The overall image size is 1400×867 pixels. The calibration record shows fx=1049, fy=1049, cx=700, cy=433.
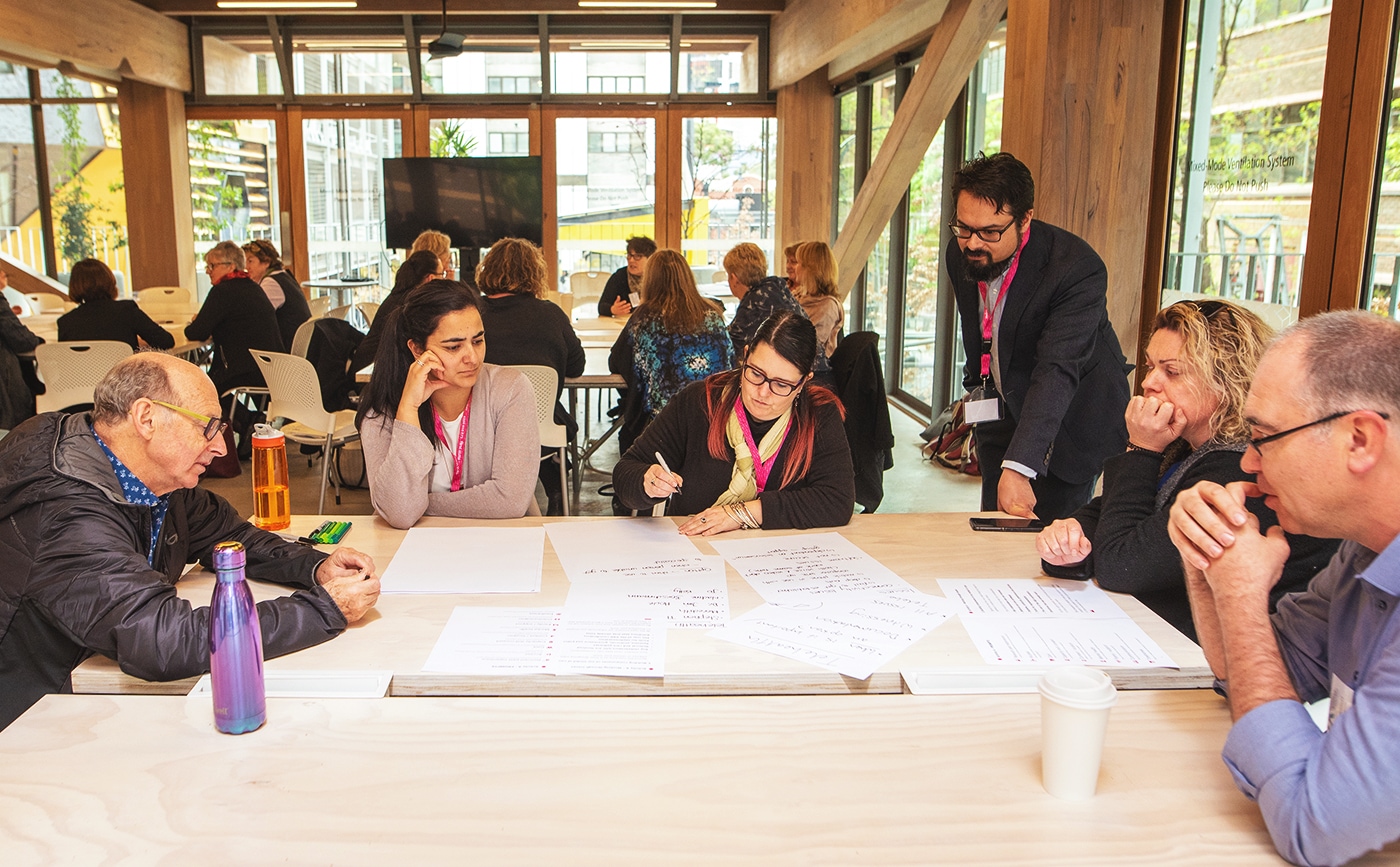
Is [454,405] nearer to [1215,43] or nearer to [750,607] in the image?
[750,607]

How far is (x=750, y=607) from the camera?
1.93m

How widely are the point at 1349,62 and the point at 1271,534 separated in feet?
7.27

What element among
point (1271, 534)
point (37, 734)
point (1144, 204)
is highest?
point (1144, 204)

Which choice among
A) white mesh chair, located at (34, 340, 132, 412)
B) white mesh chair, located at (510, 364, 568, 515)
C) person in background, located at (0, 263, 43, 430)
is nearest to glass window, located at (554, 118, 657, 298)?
person in background, located at (0, 263, 43, 430)

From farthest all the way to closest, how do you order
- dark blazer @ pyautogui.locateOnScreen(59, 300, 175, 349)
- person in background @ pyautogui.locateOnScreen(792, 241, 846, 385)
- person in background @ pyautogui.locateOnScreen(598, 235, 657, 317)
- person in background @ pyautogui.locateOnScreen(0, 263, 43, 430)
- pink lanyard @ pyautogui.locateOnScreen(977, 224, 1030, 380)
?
1. person in background @ pyautogui.locateOnScreen(598, 235, 657, 317)
2. dark blazer @ pyautogui.locateOnScreen(59, 300, 175, 349)
3. person in background @ pyautogui.locateOnScreen(0, 263, 43, 430)
4. person in background @ pyautogui.locateOnScreen(792, 241, 846, 385)
5. pink lanyard @ pyautogui.locateOnScreen(977, 224, 1030, 380)

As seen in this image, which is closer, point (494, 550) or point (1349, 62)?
point (494, 550)

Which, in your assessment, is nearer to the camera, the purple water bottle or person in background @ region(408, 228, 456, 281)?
the purple water bottle

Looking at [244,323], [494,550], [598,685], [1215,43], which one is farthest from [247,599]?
[244,323]

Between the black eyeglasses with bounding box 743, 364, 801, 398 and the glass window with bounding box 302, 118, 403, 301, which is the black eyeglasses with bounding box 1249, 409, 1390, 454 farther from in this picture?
the glass window with bounding box 302, 118, 403, 301

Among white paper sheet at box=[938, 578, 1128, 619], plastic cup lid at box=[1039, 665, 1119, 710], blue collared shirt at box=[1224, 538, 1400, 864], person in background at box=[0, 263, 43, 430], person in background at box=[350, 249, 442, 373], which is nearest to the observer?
blue collared shirt at box=[1224, 538, 1400, 864]

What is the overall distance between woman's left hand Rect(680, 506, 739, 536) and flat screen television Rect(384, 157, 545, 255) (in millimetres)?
7369

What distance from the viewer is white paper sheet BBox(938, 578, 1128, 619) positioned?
1.91m

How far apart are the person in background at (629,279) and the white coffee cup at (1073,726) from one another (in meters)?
6.13

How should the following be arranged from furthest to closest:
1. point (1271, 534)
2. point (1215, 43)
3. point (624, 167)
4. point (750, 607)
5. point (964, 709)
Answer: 1. point (624, 167)
2. point (1215, 43)
3. point (750, 607)
4. point (964, 709)
5. point (1271, 534)
